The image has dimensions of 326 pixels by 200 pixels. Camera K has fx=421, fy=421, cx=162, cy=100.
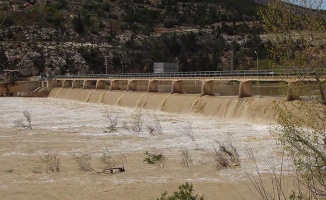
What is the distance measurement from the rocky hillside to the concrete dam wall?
3665 centimetres

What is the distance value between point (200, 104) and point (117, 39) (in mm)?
90001

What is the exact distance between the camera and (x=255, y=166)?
50.8ft

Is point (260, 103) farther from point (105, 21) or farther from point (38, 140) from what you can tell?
point (105, 21)

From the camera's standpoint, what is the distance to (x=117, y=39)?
124812 mm

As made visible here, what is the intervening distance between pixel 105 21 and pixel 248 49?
169 feet

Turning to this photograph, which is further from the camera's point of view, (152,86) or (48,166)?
(152,86)

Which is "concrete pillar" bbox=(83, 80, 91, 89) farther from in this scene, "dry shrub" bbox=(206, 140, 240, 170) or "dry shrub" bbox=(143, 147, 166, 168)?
"dry shrub" bbox=(206, 140, 240, 170)

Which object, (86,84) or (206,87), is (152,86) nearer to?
(206,87)

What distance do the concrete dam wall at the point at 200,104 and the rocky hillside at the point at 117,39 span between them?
36655mm

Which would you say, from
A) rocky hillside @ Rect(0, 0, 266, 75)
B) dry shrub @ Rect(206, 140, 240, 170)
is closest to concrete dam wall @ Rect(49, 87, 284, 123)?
dry shrub @ Rect(206, 140, 240, 170)

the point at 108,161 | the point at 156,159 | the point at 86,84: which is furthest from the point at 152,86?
the point at 108,161

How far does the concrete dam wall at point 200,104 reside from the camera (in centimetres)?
3141

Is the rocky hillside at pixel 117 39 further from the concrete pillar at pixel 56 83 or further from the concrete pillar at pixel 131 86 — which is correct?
the concrete pillar at pixel 131 86

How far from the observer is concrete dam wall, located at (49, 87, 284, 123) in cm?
3141
